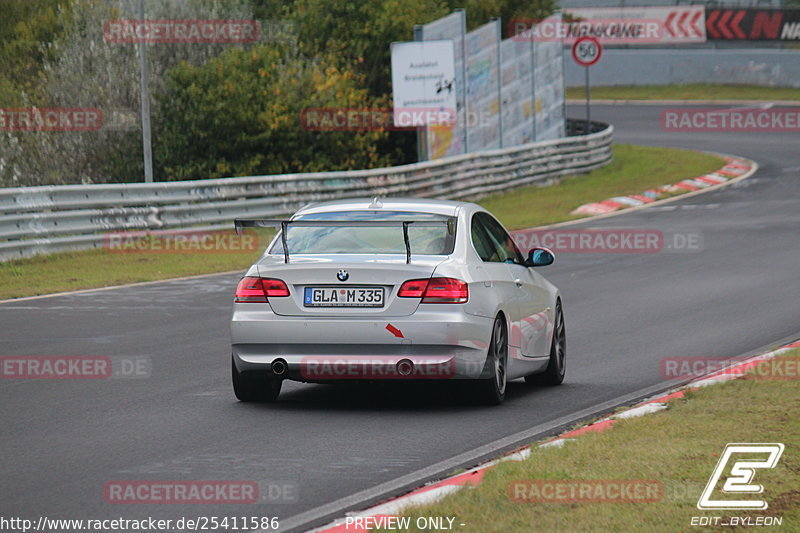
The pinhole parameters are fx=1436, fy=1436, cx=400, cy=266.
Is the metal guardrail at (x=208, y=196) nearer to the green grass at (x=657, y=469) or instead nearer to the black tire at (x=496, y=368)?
the black tire at (x=496, y=368)

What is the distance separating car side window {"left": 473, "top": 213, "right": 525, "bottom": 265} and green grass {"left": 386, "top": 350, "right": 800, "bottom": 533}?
1.76 metres

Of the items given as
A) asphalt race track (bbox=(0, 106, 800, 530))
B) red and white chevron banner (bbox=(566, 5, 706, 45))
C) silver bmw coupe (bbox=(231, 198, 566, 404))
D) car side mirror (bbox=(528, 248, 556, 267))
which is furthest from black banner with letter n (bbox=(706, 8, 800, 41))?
silver bmw coupe (bbox=(231, 198, 566, 404))

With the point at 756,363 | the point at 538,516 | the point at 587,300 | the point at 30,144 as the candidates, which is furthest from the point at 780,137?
the point at 538,516

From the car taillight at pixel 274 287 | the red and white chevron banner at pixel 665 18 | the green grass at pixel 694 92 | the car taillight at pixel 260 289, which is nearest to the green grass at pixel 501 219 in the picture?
the car taillight at pixel 260 289

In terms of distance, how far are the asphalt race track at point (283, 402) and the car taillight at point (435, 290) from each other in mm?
791

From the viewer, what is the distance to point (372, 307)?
30.6 feet

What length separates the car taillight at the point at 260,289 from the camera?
31.1 ft

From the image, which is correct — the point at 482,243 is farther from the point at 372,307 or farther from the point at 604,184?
the point at 604,184

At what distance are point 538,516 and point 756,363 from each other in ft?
17.7

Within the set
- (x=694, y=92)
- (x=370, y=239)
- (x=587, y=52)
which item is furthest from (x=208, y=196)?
(x=694, y=92)

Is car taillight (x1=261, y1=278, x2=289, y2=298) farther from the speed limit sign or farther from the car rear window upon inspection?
the speed limit sign

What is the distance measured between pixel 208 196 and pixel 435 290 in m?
15.9

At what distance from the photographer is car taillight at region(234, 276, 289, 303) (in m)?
9.48

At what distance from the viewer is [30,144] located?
116ft
